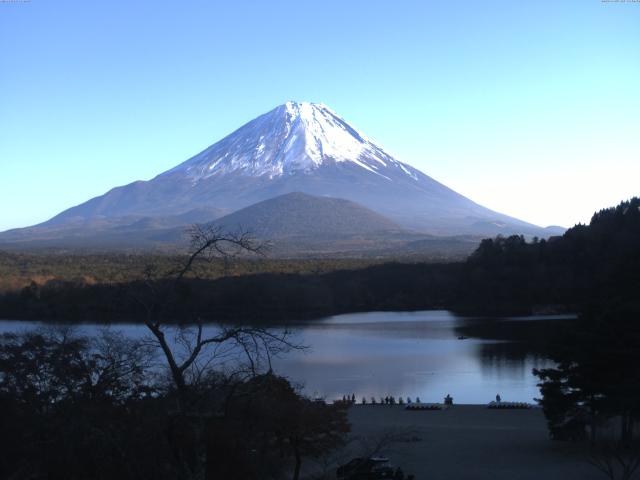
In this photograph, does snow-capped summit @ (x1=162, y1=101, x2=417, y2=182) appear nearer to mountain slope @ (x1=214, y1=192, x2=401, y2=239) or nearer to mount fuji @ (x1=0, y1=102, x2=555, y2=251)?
mount fuji @ (x1=0, y1=102, x2=555, y2=251)

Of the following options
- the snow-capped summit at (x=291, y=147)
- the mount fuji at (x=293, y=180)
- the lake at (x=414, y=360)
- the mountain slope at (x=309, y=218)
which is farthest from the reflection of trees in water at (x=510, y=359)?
the snow-capped summit at (x=291, y=147)

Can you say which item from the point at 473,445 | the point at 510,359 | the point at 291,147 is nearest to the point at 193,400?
the point at 473,445

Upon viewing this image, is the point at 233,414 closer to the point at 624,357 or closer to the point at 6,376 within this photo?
the point at 6,376

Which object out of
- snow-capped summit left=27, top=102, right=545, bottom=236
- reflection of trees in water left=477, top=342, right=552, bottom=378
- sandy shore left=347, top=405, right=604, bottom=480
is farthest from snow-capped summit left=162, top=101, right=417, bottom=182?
sandy shore left=347, top=405, right=604, bottom=480

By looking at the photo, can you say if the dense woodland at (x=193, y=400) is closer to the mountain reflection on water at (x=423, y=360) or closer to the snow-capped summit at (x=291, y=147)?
the mountain reflection on water at (x=423, y=360)

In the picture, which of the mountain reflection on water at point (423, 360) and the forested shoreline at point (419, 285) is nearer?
the mountain reflection on water at point (423, 360)
